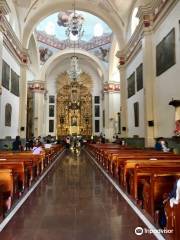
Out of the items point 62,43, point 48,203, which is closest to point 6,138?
point 48,203

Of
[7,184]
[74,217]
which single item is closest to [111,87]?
Result: [7,184]

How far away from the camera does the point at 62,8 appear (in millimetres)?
16484

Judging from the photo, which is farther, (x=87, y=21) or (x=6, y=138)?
(x=87, y=21)

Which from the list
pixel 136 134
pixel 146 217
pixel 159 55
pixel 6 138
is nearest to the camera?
pixel 146 217

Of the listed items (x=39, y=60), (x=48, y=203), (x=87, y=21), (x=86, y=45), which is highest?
(x=87, y=21)

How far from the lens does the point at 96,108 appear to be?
98.4 feet

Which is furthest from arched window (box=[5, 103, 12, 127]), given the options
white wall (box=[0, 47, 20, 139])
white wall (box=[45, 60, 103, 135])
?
white wall (box=[45, 60, 103, 135])

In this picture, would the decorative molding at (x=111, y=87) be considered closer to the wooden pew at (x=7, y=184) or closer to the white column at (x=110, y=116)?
the white column at (x=110, y=116)

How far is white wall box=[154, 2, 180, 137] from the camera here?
8.93 m

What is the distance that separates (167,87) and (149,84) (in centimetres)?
167

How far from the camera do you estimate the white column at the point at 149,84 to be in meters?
11.5

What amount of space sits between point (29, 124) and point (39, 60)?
5.87 meters

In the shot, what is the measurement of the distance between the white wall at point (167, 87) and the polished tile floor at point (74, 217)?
4.97 m

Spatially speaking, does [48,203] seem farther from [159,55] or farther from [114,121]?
[114,121]
